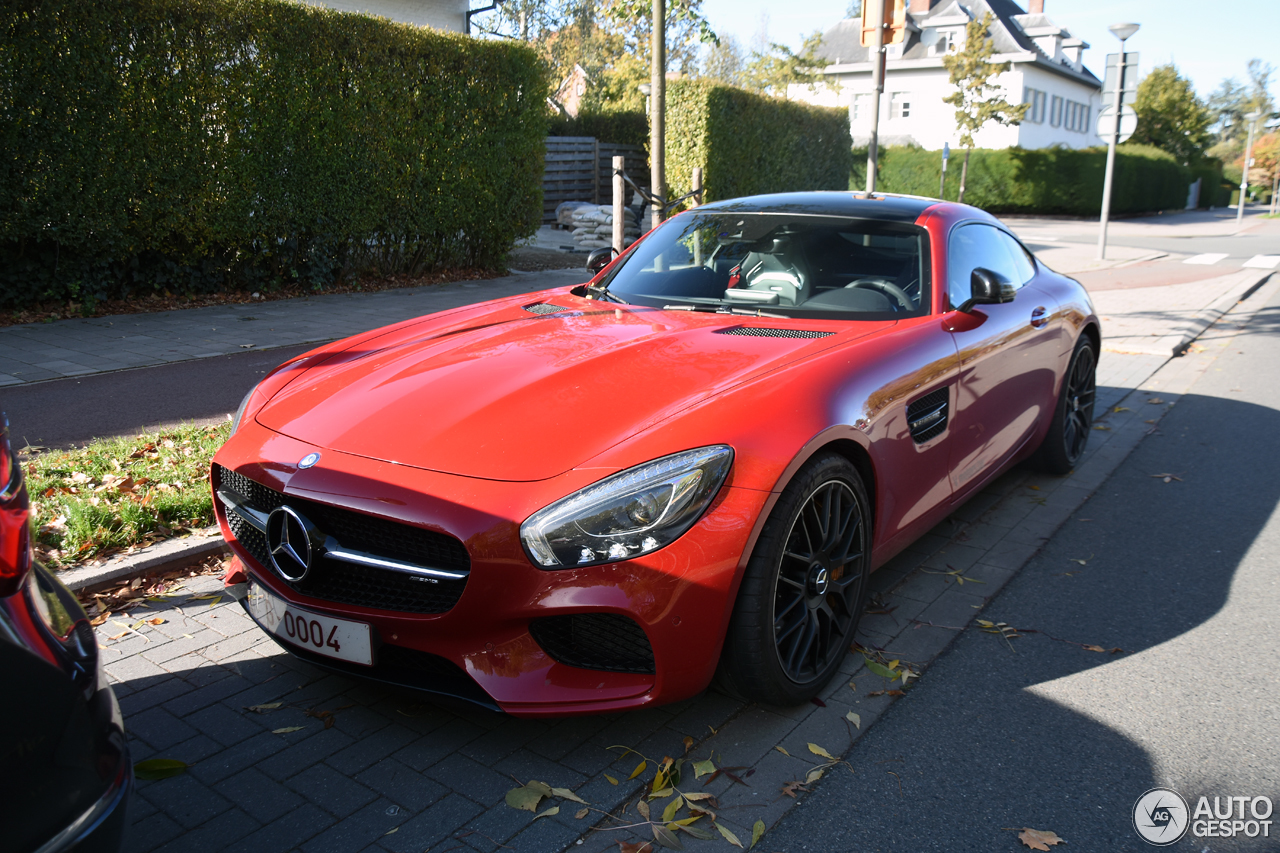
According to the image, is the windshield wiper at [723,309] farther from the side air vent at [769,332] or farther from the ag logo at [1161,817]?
the ag logo at [1161,817]

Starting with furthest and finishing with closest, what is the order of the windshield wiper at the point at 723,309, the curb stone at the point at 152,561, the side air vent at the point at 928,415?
the windshield wiper at the point at 723,309
the curb stone at the point at 152,561
the side air vent at the point at 928,415

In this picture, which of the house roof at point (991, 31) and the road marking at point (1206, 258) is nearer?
the road marking at point (1206, 258)

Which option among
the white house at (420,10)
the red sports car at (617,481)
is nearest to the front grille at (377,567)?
the red sports car at (617,481)

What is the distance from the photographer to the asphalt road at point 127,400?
562 cm

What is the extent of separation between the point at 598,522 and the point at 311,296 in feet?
31.2

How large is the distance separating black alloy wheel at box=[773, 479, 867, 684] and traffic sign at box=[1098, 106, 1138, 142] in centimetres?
1477

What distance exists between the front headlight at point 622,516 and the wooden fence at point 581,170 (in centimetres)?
1859

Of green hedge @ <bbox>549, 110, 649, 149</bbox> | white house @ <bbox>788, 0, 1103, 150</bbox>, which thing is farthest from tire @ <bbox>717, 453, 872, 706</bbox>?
white house @ <bbox>788, 0, 1103, 150</bbox>

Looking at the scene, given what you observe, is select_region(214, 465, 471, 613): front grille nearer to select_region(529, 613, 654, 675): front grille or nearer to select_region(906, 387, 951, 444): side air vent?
select_region(529, 613, 654, 675): front grille

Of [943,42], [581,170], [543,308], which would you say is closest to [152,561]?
[543,308]

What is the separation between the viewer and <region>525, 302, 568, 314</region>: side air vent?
405 cm

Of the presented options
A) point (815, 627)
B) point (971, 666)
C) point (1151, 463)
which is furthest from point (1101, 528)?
point (815, 627)

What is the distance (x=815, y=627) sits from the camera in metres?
2.93

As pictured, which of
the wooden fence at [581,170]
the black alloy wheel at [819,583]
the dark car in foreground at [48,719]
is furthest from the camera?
the wooden fence at [581,170]
